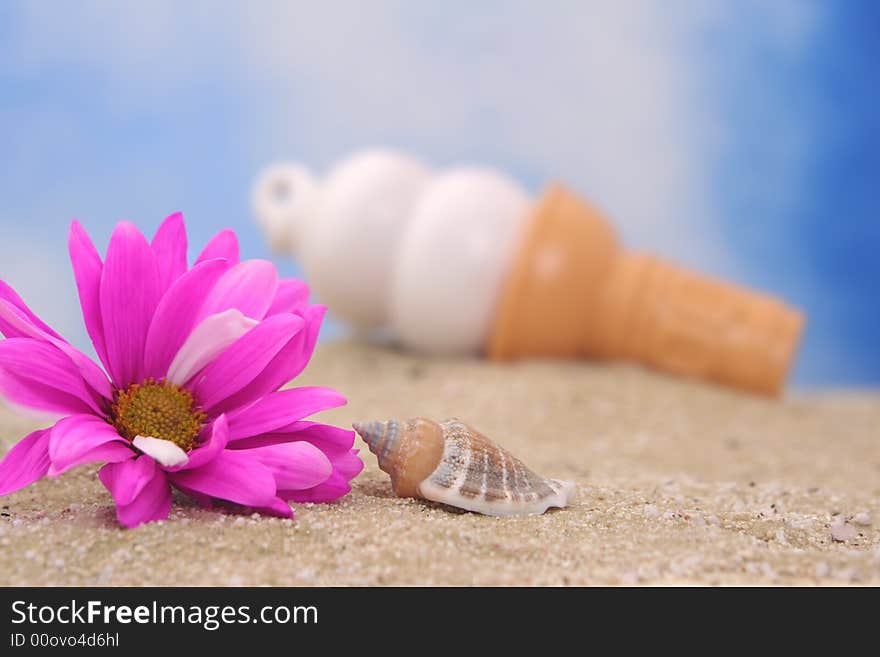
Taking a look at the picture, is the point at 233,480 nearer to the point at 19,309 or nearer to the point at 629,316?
the point at 19,309

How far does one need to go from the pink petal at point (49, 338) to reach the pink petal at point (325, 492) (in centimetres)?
19

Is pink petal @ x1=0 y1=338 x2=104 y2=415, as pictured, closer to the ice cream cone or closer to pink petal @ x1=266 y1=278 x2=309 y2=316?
pink petal @ x1=266 y1=278 x2=309 y2=316

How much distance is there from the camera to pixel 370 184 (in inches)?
82.5

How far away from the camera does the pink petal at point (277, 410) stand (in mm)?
807

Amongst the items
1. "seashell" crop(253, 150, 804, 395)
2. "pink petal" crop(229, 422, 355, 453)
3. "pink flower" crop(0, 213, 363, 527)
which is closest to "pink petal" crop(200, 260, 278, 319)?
"pink flower" crop(0, 213, 363, 527)

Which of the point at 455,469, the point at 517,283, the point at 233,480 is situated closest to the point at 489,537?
the point at 455,469

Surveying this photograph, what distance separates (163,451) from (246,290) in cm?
18

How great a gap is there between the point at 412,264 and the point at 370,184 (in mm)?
229

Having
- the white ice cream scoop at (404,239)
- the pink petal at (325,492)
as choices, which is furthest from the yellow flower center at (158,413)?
the white ice cream scoop at (404,239)

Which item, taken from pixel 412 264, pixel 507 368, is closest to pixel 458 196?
pixel 412 264

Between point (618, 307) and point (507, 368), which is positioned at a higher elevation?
point (618, 307)

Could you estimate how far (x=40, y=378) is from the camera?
29.6 inches

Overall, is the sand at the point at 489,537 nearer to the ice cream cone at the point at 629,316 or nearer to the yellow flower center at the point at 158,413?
the yellow flower center at the point at 158,413
